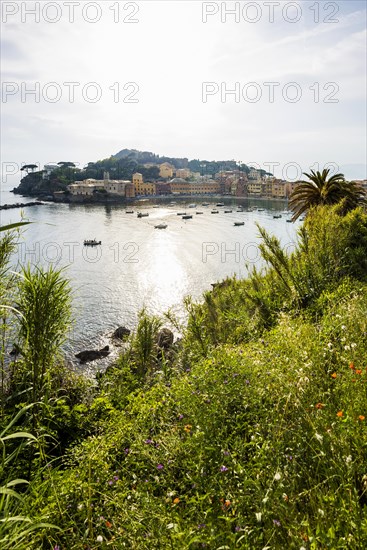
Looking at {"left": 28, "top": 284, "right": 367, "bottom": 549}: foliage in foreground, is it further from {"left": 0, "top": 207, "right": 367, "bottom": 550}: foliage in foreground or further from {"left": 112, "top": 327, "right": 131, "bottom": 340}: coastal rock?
{"left": 112, "top": 327, "right": 131, "bottom": 340}: coastal rock

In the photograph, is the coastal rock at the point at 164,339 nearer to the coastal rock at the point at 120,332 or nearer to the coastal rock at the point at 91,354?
the coastal rock at the point at 120,332

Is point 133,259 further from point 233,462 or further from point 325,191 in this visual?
point 233,462

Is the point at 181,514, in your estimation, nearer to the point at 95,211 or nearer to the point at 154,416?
the point at 154,416

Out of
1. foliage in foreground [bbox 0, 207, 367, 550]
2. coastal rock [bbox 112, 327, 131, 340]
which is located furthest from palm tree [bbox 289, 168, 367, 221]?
coastal rock [bbox 112, 327, 131, 340]

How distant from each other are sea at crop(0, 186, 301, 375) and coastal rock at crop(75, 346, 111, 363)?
0.36 m

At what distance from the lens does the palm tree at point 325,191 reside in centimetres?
1498

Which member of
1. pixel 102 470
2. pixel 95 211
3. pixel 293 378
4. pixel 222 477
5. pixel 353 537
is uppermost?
pixel 95 211

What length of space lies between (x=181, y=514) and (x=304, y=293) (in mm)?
6453

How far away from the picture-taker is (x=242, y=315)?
835 cm

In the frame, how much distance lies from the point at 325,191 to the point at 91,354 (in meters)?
14.9

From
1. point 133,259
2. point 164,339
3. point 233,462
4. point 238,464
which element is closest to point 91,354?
point 164,339

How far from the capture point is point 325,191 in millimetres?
14883

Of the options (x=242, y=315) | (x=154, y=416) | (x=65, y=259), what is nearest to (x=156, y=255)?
(x=65, y=259)

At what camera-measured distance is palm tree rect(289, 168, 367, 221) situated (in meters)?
15.0
